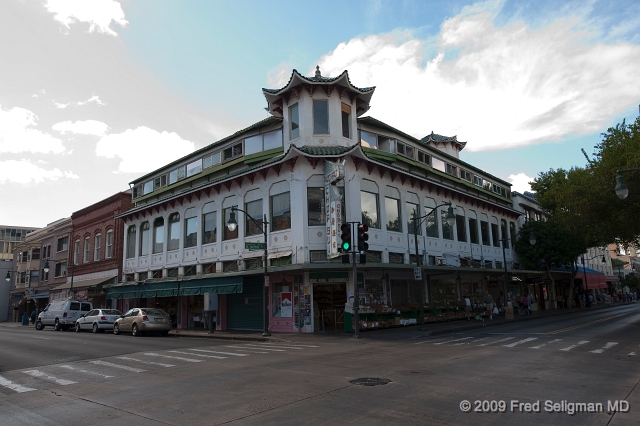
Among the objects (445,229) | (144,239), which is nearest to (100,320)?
(144,239)

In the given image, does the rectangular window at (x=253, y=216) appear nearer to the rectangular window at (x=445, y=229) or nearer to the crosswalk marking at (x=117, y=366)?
the crosswalk marking at (x=117, y=366)

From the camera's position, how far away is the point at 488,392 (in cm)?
841

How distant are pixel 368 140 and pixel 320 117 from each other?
16.0 feet

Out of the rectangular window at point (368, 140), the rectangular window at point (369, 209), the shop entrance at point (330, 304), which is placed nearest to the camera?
the shop entrance at point (330, 304)

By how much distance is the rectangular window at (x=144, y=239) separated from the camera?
37.6m

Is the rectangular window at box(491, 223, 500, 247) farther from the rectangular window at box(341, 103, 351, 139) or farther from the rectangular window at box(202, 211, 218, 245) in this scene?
the rectangular window at box(202, 211, 218, 245)

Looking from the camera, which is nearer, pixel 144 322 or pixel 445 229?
pixel 144 322

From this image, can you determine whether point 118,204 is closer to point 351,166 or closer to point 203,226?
point 203,226

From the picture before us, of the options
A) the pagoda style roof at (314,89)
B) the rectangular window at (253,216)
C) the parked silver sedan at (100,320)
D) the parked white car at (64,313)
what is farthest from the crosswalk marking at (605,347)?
the parked white car at (64,313)

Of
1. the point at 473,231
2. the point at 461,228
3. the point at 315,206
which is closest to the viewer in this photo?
the point at 315,206

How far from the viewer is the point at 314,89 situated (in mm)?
27391

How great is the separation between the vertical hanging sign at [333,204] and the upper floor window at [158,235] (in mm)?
17317

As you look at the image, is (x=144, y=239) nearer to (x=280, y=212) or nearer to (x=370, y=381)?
(x=280, y=212)

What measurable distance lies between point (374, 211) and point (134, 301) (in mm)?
23811
